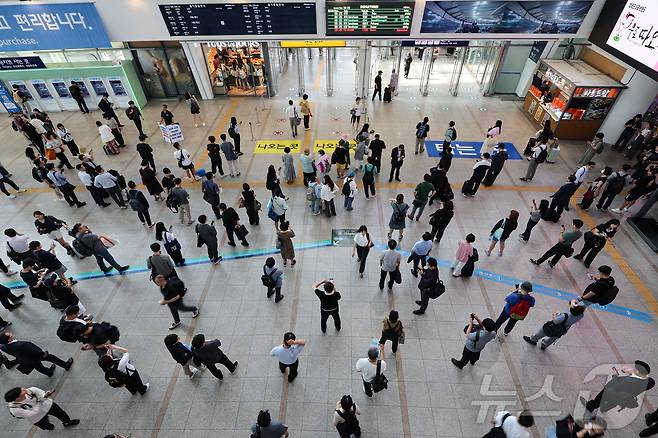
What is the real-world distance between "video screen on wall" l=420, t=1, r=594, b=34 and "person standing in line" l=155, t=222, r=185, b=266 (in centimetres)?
1138

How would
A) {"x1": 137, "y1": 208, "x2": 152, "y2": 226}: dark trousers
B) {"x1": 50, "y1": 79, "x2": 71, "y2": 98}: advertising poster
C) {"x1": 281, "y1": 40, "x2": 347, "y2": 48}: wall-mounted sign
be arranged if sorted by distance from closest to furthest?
{"x1": 137, "y1": 208, "x2": 152, "y2": 226}: dark trousers < {"x1": 281, "y1": 40, "x2": 347, "y2": 48}: wall-mounted sign < {"x1": 50, "y1": 79, "x2": 71, "y2": 98}: advertising poster

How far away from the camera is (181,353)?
5508 mm

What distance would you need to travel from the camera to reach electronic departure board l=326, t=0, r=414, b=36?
1205 cm

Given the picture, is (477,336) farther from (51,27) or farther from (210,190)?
(51,27)

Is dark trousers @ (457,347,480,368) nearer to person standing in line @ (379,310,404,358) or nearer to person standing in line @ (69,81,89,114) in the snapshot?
person standing in line @ (379,310,404,358)

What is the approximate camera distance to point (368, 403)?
583 centimetres

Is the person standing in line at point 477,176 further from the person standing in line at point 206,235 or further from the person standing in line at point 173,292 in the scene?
the person standing in line at point 173,292

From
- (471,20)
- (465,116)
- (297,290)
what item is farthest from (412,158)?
(297,290)

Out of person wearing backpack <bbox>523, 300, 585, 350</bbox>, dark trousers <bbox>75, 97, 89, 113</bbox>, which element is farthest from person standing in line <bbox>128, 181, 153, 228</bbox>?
dark trousers <bbox>75, 97, 89, 113</bbox>

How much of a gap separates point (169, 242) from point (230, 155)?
3.94 meters

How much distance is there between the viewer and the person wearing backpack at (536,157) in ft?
33.4

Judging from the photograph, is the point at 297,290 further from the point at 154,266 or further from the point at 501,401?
the point at 501,401

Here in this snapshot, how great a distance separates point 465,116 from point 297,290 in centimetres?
1133

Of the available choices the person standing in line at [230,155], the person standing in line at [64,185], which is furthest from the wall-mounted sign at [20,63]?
the person standing in line at [230,155]
